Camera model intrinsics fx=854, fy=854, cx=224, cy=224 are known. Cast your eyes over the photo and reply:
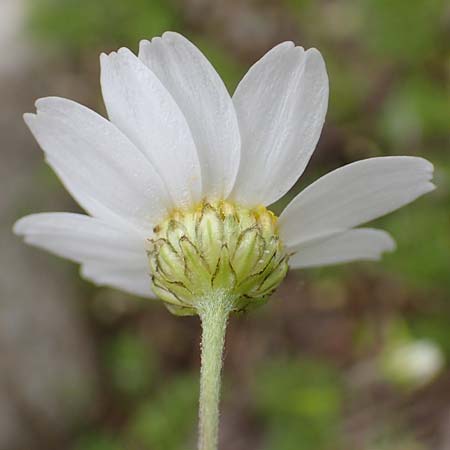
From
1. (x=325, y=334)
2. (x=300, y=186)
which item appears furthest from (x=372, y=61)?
(x=325, y=334)

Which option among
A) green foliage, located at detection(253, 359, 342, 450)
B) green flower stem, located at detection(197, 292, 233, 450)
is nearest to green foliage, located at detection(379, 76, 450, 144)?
green foliage, located at detection(253, 359, 342, 450)

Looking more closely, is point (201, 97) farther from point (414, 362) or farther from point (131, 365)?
point (131, 365)

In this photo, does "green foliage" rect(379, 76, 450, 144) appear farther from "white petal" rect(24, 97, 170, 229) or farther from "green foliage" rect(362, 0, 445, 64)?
"white petal" rect(24, 97, 170, 229)

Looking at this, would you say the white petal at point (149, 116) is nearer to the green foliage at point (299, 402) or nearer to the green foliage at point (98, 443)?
the green foliage at point (299, 402)

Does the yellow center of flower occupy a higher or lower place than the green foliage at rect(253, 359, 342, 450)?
lower

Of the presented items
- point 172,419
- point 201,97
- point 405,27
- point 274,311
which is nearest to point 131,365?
point 172,419
